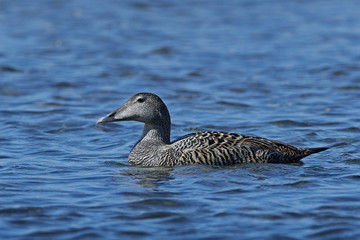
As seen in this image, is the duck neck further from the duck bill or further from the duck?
the duck bill

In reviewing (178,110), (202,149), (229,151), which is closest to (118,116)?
(202,149)

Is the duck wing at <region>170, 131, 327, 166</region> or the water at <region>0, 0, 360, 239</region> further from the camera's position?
the duck wing at <region>170, 131, 327, 166</region>

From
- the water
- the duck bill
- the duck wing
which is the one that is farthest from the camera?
the duck bill

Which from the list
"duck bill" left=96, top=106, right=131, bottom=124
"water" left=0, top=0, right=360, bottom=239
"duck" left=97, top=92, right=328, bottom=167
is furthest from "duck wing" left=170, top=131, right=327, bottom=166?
"duck bill" left=96, top=106, right=131, bottom=124

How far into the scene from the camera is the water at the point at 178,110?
773cm

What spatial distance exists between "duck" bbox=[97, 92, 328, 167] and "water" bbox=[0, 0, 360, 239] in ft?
0.59

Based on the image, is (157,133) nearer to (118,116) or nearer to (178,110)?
(118,116)

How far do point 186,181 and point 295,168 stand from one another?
154cm

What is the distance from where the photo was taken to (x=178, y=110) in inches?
560

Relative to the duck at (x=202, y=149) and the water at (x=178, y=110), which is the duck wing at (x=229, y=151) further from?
the water at (x=178, y=110)

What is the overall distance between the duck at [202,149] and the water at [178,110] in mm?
181

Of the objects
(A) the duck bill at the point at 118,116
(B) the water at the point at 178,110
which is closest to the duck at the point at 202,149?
(A) the duck bill at the point at 118,116

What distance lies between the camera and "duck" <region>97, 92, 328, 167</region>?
9.88 meters

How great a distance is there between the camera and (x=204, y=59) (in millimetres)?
19062
